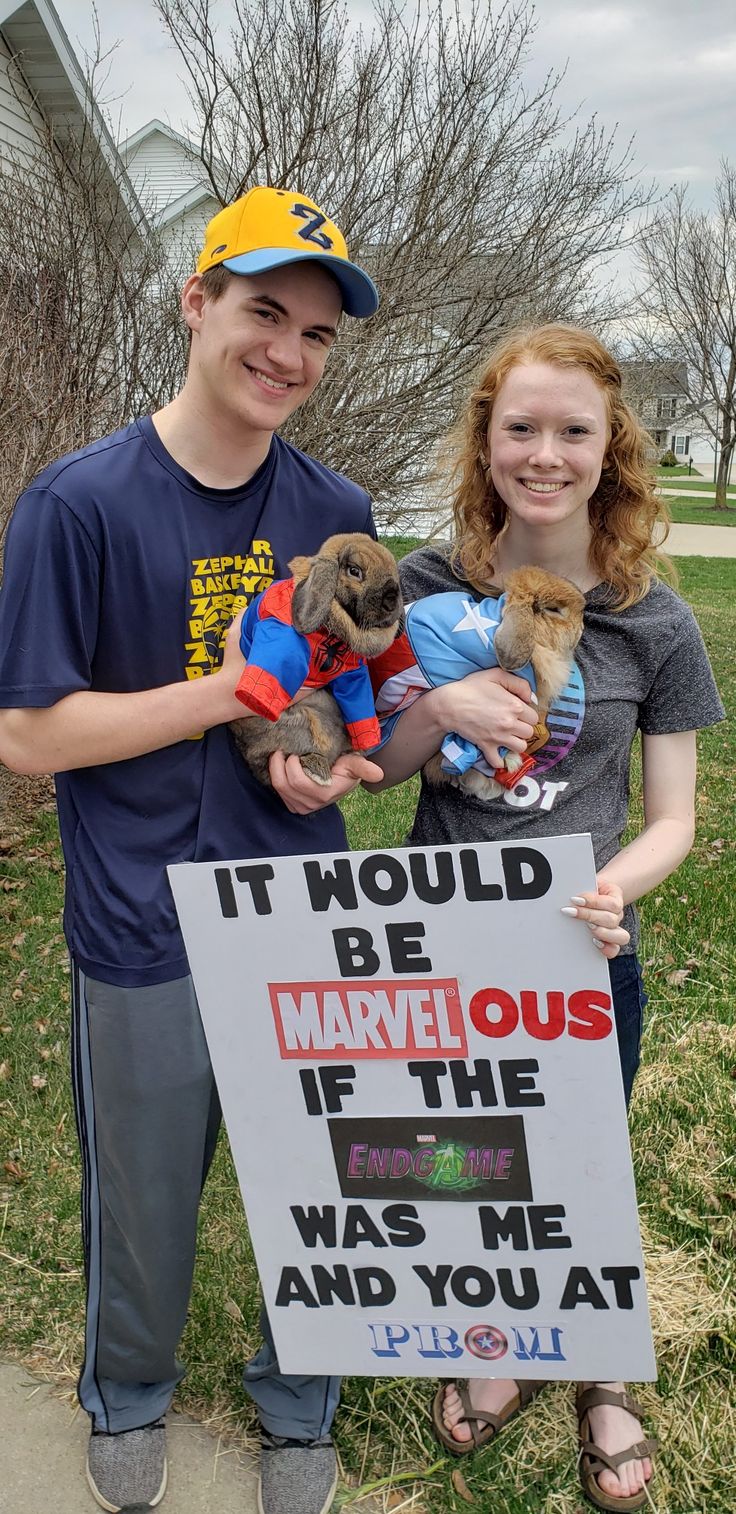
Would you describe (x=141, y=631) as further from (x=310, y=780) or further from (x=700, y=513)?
(x=700, y=513)

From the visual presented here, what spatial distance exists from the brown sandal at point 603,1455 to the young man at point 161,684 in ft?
2.21

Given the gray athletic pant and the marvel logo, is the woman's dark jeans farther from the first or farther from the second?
the gray athletic pant

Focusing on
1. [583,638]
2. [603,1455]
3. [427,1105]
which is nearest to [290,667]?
[583,638]

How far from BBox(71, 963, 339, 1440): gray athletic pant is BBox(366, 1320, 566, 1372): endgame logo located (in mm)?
317

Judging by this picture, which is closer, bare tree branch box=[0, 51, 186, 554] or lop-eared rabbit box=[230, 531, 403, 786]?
lop-eared rabbit box=[230, 531, 403, 786]

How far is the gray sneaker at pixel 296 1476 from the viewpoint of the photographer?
246cm

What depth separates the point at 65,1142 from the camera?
3.86 m

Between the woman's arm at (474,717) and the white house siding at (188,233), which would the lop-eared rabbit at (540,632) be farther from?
the white house siding at (188,233)

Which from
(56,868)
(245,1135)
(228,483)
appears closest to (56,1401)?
(245,1135)

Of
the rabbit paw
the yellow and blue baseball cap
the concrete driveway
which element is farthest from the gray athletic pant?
the concrete driveway

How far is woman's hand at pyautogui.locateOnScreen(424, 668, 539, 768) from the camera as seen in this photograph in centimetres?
212

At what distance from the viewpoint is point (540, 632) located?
2.16 metres

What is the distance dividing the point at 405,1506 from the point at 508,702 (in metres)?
1.87

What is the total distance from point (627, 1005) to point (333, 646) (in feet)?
3.42
